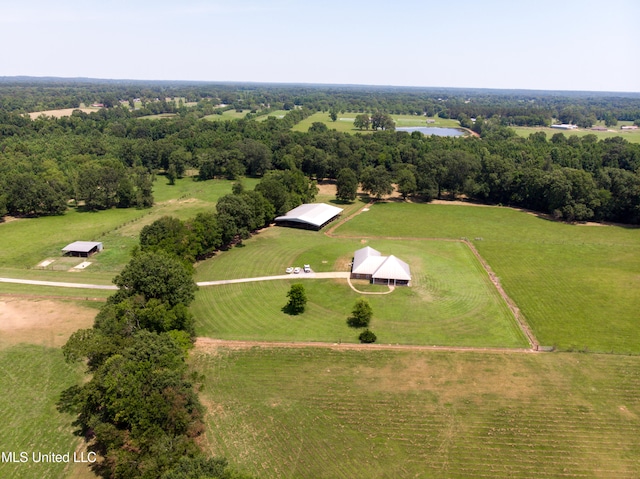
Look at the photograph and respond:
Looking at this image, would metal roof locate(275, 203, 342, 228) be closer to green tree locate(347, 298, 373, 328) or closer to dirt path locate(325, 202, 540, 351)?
dirt path locate(325, 202, 540, 351)

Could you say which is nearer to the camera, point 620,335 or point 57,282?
point 620,335

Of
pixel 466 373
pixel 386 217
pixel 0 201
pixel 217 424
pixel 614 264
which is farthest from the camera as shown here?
pixel 386 217

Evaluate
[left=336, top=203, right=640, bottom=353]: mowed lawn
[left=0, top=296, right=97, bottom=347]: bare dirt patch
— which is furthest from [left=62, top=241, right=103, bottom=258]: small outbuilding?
[left=336, top=203, right=640, bottom=353]: mowed lawn

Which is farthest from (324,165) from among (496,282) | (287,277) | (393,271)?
(496,282)

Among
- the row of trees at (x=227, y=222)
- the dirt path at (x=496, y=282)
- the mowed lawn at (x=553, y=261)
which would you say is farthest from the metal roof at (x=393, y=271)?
the row of trees at (x=227, y=222)

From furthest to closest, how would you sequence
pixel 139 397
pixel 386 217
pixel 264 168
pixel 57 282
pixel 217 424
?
pixel 264 168 < pixel 386 217 < pixel 57 282 < pixel 217 424 < pixel 139 397

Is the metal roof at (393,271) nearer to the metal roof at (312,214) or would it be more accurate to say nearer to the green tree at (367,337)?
the green tree at (367,337)

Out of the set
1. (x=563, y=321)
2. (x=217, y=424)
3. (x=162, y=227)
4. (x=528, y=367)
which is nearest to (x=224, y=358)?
(x=217, y=424)

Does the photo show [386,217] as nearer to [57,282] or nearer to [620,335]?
[620,335]
